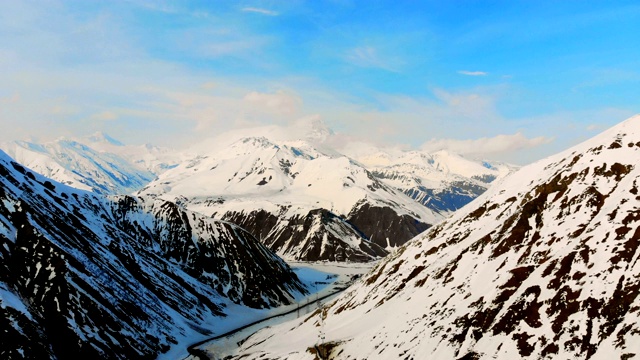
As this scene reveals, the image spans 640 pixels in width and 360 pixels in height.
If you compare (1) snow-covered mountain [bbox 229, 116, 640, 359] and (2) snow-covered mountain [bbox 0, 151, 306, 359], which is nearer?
(1) snow-covered mountain [bbox 229, 116, 640, 359]

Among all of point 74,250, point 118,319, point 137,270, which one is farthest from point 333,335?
point 137,270

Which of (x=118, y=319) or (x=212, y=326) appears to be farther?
(x=212, y=326)

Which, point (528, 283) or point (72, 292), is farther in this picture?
point (72, 292)

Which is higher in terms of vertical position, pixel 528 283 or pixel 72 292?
pixel 72 292

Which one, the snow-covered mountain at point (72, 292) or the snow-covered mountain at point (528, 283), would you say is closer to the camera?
the snow-covered mountain at point (528, 283)

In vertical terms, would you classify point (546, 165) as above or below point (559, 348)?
above

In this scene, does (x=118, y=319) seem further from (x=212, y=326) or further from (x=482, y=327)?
(x=482, y=327)

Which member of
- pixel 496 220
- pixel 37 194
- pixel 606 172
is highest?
pixel 37 194

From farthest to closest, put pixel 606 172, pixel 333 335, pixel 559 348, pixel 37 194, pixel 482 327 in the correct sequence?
1. pixel 37 194
2. pixel 333 335
3. pixel 606 172
4. pixel 482 327
5. pixel 559 348
